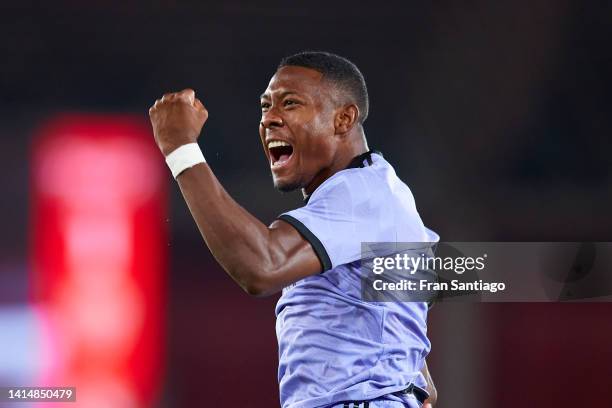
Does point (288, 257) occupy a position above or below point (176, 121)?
below

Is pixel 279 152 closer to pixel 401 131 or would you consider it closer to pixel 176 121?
pixel 176 121

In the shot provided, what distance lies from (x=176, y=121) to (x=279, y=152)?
32 cm

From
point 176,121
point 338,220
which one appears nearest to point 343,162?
point 338,220

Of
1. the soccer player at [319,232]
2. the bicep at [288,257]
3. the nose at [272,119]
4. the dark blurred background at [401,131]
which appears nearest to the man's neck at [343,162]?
the soccer player at [319,232]

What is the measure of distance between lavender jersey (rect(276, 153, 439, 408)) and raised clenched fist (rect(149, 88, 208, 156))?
22cm

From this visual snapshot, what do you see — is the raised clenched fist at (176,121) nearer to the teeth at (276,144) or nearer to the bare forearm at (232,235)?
the bare forearm at (232,235)

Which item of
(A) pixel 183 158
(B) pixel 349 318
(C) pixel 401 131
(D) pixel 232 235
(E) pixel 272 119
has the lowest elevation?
(B) pixel 349 318

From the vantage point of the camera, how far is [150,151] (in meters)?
2.63

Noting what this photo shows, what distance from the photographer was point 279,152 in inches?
63.4

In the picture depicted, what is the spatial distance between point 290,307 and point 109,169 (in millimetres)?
1353

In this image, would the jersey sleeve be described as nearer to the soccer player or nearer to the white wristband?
the soccer player

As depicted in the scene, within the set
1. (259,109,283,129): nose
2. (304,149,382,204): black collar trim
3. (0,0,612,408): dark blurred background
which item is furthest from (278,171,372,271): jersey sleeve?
(0,0,612,408): dark blurred background

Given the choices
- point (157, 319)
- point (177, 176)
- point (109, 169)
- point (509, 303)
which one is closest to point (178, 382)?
point (157, 319)

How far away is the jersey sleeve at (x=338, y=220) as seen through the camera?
130cm
